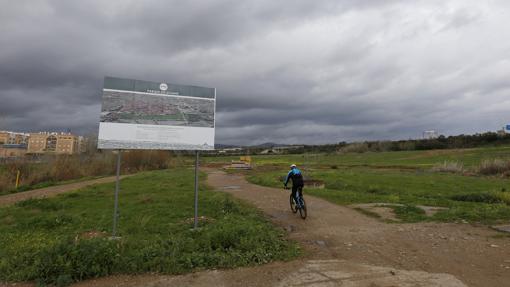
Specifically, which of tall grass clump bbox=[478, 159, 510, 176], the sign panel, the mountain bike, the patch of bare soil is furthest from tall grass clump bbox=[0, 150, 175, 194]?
tall grass clump bbox=[478, 159, 510, 176]

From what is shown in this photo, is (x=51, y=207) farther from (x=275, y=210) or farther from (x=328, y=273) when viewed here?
(x=328, y=273)

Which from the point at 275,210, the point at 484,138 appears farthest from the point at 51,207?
the point at 484,138

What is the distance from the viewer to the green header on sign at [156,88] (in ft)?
24.6

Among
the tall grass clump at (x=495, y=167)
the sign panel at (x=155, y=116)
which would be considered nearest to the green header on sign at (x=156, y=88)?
the sign panel at (x=155, y=116)

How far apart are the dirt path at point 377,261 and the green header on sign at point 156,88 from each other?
420cm

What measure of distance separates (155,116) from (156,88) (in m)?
0.68

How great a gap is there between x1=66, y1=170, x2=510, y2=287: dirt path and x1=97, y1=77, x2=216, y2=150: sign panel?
10.8 ft

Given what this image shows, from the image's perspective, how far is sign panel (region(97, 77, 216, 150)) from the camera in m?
7.46

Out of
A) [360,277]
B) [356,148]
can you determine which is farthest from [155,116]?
[356,148]

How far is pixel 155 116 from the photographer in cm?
787

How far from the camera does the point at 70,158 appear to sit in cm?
3238

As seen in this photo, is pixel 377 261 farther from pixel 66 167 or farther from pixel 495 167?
pixel 495 167

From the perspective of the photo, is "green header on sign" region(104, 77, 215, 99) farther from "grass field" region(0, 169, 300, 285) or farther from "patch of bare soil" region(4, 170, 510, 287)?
"patch of bare soil" region(4, 170, 510, 287)

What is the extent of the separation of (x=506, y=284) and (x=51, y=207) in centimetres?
1407
